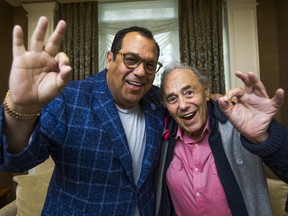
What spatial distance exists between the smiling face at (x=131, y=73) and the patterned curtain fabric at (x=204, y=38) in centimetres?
210

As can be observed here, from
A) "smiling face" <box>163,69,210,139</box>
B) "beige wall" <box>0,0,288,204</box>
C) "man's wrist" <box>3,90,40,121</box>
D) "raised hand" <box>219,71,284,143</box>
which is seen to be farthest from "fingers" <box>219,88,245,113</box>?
"beige wall" <box>0,0,288,204</box>

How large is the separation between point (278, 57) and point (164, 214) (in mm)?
2711

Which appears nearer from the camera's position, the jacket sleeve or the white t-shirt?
the jacket sleeve

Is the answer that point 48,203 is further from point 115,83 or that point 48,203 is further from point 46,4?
point 46,4

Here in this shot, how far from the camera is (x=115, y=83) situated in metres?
1.06

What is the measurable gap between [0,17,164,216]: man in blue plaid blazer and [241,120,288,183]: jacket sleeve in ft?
1.47

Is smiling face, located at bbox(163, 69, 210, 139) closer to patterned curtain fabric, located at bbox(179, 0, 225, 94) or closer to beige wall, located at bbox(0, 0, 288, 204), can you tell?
patterned curtain fabric, located at bbox(179, 0, 225, 94)

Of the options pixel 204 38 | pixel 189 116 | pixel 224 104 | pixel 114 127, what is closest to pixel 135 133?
pixel 114 127

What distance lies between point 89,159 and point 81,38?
2.58 meters

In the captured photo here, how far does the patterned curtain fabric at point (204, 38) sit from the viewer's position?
3.01m

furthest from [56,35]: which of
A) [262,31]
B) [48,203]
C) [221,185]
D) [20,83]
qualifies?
[262,31]

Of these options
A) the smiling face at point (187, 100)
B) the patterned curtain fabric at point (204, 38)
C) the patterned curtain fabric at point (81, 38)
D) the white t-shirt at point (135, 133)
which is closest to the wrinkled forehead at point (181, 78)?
the smiling face at point (187, 100)

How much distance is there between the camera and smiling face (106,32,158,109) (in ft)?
3.39

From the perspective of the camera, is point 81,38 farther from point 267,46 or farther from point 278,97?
point 278,97
